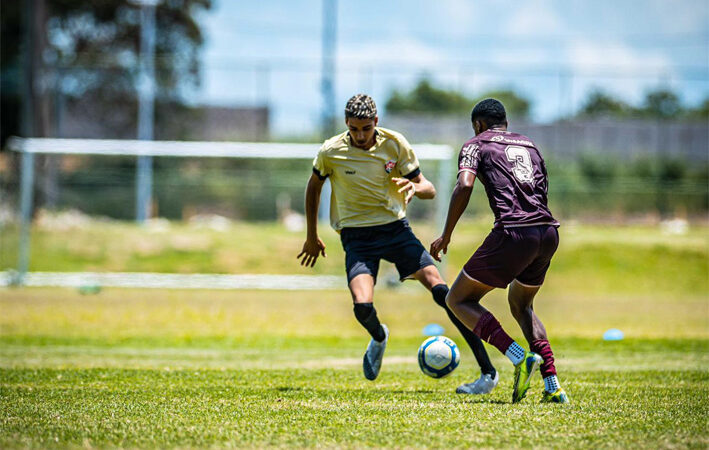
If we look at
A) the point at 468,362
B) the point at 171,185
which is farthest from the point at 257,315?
the point at 171,185

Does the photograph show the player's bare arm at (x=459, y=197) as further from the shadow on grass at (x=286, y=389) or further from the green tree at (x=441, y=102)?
the green tree at (x=441, y=102)

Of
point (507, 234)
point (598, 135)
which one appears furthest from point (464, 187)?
point (598, 135)

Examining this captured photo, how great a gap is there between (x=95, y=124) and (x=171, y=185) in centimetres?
922

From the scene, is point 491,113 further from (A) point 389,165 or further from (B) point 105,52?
(B) point 105,52

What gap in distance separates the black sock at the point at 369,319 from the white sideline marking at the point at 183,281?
1547 centimetres

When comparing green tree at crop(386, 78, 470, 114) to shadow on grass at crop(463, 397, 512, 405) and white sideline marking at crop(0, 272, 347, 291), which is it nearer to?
white sideline marking at crop(0, 272, 347, 291)

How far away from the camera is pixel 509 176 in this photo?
632 cm

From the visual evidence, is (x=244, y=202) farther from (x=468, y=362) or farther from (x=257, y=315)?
(x=468, y=362)

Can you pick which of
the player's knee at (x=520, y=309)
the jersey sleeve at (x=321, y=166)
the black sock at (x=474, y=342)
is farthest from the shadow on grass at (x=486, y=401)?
the jersey sleeve at (x=321, y=166)

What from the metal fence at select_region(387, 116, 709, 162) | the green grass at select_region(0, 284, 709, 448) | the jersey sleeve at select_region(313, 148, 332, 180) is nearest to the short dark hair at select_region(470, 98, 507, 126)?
the jersey sleeve at select_region(313, 148, 332, 180)

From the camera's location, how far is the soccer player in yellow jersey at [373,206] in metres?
7.48

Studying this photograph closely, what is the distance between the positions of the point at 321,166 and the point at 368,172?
40cm

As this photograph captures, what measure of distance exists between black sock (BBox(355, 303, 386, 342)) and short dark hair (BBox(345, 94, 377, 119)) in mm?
1500

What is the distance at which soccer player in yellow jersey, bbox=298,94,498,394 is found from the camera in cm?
748
